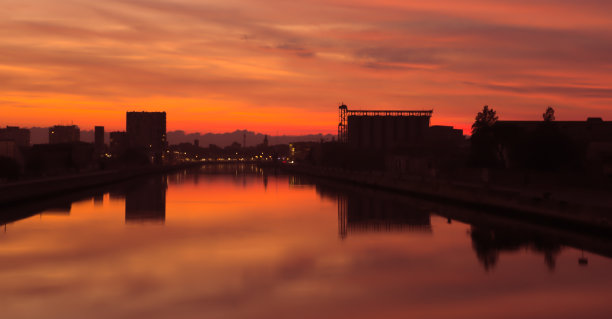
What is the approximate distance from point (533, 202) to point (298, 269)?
19674mm

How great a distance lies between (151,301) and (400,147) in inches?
4222

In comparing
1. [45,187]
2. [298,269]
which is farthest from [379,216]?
[45,187]

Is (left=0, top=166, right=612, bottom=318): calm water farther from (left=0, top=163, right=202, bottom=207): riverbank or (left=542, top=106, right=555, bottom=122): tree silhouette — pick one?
(left=542, top=106, right=555, bottom=122): tree silhouette

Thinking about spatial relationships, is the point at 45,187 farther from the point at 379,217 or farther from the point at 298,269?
the point at 298,269

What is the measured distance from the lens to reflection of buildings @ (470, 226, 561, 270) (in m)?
23.7

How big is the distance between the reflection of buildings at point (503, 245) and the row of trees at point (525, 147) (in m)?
31.2

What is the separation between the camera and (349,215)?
140ft

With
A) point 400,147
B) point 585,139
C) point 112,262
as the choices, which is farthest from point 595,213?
point 400,147

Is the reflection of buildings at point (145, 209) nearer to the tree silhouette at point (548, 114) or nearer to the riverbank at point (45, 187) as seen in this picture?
the riverbank at point (45, 187)

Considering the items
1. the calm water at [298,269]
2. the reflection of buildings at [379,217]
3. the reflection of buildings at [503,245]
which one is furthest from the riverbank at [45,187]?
the reflection of buildings at [503,245]

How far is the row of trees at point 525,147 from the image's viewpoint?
60.6 meters

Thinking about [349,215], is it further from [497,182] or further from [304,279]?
[304,279]

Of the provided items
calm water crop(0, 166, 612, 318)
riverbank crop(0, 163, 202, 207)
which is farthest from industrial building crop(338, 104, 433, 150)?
calm water crop(0, 166, 612, 318)

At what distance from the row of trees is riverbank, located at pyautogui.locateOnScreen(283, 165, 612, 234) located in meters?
10.7
